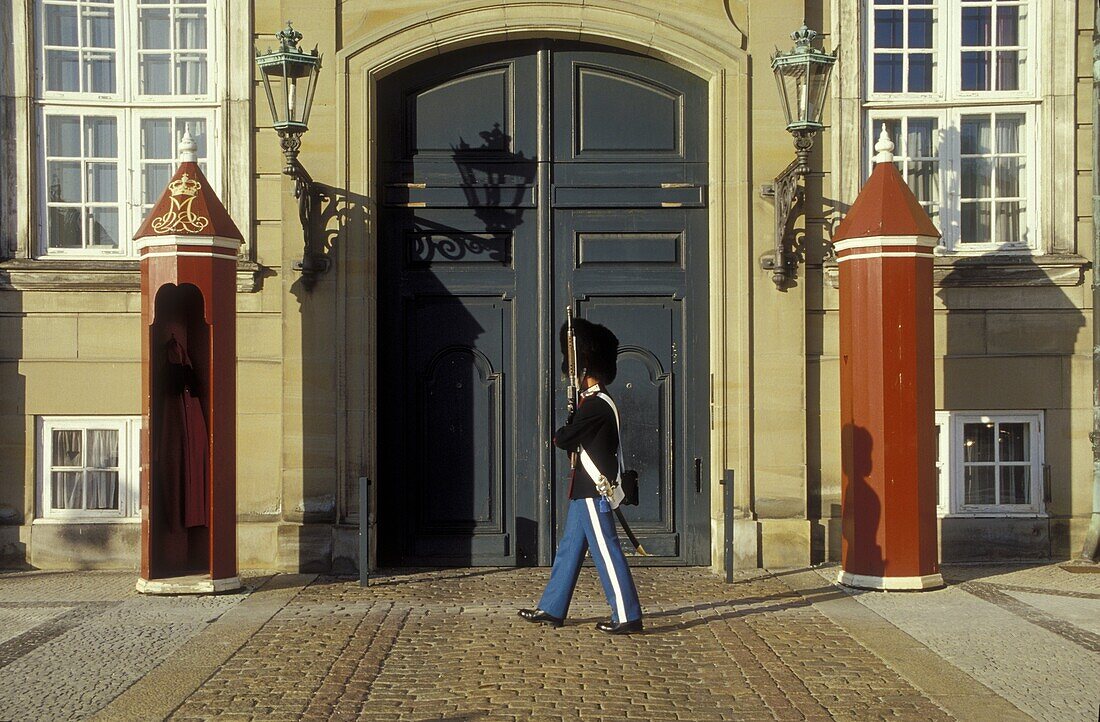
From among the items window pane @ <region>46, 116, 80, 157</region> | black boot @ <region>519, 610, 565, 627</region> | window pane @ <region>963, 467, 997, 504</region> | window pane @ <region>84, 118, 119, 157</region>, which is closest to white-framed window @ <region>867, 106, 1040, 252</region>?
window pane @ <region>963, 467, 997, 504</region>

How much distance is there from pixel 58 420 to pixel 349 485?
7.47 ft

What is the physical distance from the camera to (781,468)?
1027cm

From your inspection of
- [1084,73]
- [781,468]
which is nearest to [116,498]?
[781,468]

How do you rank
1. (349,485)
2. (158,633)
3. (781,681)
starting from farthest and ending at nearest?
(349,485) → (158,633) → (781,681)

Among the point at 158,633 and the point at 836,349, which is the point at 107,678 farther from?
the point at 836,349

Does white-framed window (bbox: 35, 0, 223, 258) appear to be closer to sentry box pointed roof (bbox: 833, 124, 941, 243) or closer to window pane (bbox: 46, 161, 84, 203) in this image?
window pane (bbox: 46, 161, 84, 203)

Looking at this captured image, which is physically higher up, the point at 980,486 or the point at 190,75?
the point at 190,75

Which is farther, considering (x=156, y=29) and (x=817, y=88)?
(x=156, y=29)

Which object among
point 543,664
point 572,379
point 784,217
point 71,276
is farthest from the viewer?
point 71,276

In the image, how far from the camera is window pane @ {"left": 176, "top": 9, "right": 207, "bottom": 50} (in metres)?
10.5

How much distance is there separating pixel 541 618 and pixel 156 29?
5.59 m

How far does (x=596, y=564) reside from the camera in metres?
7.79

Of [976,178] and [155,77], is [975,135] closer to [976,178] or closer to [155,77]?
[976,178]

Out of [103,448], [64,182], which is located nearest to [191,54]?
[64,182]
